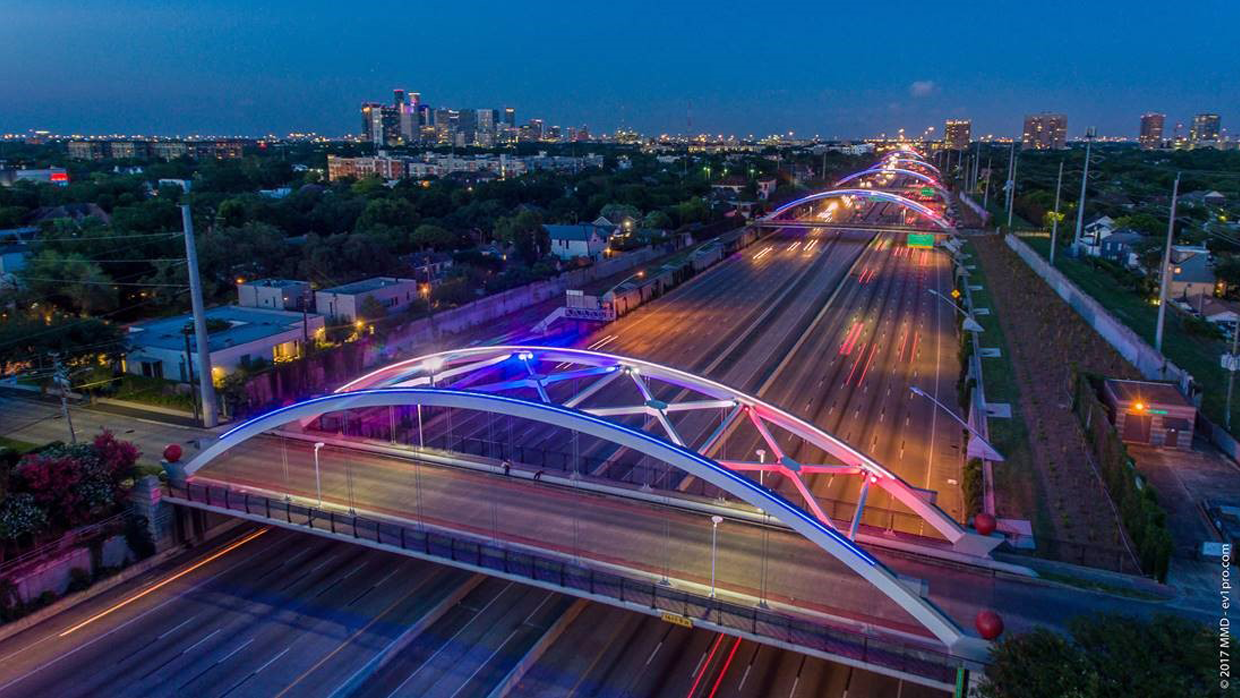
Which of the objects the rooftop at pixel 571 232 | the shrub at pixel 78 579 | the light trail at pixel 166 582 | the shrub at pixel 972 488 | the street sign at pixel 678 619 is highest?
the rooftop at pixel 571 232

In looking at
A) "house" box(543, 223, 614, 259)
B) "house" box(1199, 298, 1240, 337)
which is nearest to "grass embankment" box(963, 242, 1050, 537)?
"house" box(1199, 298, 1240, 337)

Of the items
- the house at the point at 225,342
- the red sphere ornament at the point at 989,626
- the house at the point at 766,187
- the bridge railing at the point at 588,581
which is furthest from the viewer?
the house at the point at 766,187

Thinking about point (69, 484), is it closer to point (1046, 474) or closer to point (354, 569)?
point (354, 569)

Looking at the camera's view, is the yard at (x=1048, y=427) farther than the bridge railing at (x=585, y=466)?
No

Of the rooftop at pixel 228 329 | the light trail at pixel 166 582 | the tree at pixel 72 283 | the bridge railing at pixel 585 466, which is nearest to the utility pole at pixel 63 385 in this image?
the rooftop at pixel 228 329

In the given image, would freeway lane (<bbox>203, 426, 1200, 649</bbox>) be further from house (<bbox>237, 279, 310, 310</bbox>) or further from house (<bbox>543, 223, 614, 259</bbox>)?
house (<bbox>543, 223, 614, 259</bbox>)

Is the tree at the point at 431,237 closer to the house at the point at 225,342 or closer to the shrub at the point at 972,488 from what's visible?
the house at the point at 225,342

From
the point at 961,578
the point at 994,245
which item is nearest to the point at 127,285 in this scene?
the point at 961,578
